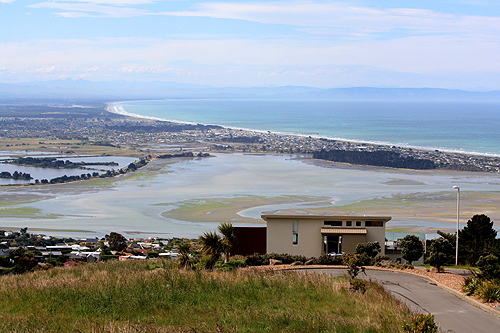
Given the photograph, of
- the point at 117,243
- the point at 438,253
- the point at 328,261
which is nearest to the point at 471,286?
the point at 438,253

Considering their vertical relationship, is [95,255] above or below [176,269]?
below

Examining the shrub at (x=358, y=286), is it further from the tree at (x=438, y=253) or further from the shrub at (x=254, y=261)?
the tree at (x=438, y=253)

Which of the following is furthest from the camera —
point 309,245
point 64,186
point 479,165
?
point 479,165

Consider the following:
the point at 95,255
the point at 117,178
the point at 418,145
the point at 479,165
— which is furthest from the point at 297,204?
the point at 418,145

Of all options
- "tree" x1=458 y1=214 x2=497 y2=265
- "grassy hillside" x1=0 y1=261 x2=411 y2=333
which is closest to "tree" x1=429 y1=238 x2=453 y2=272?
"grassy hillside" x1=0 y1=261 x2=411 y2=333

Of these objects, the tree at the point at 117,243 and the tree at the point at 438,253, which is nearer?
the tree at the point at 438,253

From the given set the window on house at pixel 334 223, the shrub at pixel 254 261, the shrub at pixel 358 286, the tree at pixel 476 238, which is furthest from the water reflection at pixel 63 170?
the shrub at pixel 358 286

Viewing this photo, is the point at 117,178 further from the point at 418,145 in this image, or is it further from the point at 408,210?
the point at 418,145

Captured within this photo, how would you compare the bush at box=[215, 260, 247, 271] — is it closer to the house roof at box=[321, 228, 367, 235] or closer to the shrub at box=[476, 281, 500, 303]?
the house roof at box=[321, 228, 367, 235]
